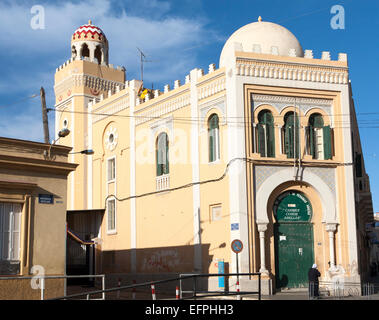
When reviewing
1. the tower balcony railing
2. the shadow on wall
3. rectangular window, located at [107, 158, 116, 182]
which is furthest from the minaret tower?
the tower balcony railing

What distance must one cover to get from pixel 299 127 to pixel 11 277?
48.5 ft

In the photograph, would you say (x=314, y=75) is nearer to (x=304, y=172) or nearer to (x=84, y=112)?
(x=304, y=172)

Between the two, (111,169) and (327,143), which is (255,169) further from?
(111,169)

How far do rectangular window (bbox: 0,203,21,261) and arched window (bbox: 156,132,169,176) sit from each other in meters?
12.5

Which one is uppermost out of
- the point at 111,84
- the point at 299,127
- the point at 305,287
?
the point at 111,84

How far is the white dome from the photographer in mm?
27234

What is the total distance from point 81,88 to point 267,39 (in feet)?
44.3

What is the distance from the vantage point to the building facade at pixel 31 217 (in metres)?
17.1

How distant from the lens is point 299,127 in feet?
85.1

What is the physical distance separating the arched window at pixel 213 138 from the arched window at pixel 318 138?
4194 mm
